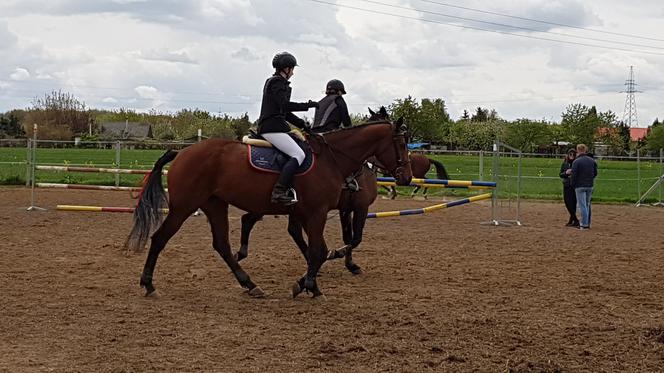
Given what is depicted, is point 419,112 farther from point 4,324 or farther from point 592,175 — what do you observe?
point 4,324

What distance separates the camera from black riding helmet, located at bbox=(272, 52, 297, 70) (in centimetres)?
831

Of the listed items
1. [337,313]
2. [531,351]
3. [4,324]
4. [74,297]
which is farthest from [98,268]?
[531,351]

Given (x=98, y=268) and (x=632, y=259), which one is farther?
(x=632, y=259)

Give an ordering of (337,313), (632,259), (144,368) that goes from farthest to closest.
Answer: (632,259) → (337,313) → (144,368)

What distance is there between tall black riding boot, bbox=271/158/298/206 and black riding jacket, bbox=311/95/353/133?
1543 mm

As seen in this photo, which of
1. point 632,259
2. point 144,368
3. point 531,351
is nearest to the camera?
point 144,368

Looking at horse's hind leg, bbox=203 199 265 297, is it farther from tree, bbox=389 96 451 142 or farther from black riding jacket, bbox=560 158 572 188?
tree, bbox=389 96 451 142

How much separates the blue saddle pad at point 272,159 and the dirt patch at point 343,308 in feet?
4.76

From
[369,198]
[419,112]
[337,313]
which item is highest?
[419,112]

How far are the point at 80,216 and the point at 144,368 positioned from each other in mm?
12671

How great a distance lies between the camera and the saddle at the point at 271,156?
834 centimetres

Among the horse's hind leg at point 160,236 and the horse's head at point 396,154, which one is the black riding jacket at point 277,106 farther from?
the horse's hind leg at point 160,236

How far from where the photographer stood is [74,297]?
8125 millimetres

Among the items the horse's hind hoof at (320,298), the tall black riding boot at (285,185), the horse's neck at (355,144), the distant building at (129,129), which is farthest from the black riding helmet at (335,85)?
the distant building at (129,129)
